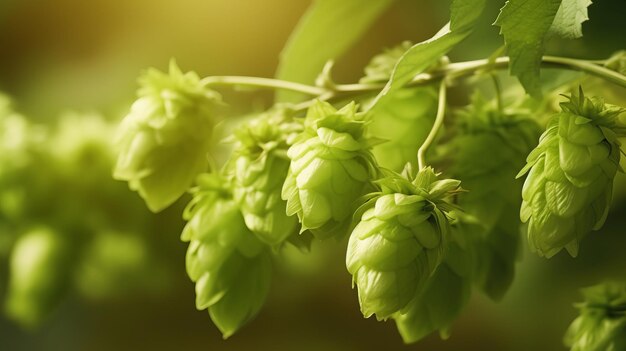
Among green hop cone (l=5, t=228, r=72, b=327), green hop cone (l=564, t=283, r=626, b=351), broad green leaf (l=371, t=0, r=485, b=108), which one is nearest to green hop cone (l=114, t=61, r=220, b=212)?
broad green leaf (l=371, t=0, r=485, b=108)

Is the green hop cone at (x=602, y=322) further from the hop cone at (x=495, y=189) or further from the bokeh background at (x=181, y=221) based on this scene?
the bokeh background at (x=181, y=221)

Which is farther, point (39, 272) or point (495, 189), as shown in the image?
point (39, 272)

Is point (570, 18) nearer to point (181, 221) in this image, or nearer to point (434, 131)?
point (434, 131)

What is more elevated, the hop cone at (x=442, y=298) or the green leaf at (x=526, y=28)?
the green leaf at (x=526, y=28)

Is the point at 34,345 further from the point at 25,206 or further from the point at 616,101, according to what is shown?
the point at 616,101

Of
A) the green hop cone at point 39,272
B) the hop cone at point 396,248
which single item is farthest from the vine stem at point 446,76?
the green hop cone at point 39,272

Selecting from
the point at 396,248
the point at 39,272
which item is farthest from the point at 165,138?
the point at 39,272
